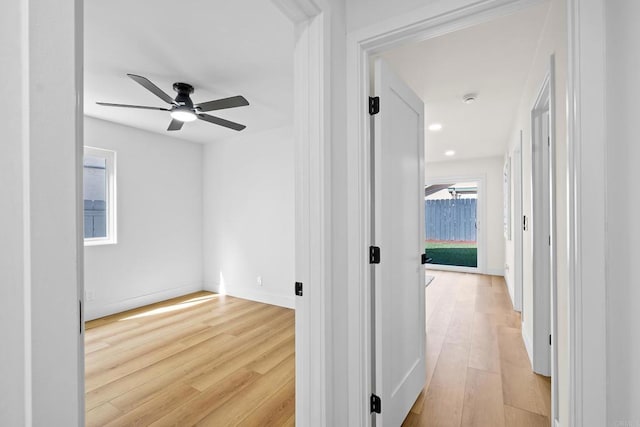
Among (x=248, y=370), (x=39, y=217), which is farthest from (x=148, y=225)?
(x=39, y=217)

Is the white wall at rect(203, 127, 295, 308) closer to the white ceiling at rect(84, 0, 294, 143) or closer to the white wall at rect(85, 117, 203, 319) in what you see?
the white wall at rect(85, 117, 203, 319)

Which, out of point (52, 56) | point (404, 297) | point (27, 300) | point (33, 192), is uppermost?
point (52, 56)

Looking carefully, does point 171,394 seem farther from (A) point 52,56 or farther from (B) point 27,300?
(A) point 52,56

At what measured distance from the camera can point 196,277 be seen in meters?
4.78

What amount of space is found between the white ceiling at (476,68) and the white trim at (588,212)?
38.3 inches

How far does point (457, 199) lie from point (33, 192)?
8930 millimetres

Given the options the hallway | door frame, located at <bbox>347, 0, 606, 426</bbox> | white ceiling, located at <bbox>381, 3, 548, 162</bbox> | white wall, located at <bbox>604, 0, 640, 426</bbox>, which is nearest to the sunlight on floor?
the hallway

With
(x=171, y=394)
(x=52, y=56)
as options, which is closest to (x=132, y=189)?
(x=171, y=394)

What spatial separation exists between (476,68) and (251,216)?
3257 millimetres

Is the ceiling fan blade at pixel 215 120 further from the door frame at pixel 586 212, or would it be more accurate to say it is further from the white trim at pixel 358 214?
the door frame at pixel 586 212

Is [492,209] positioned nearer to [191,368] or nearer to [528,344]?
[528,344]

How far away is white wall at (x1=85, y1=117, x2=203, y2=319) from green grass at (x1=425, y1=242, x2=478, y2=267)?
6.42 m

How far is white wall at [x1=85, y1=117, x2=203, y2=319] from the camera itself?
144 inches

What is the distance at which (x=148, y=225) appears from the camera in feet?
13.5
